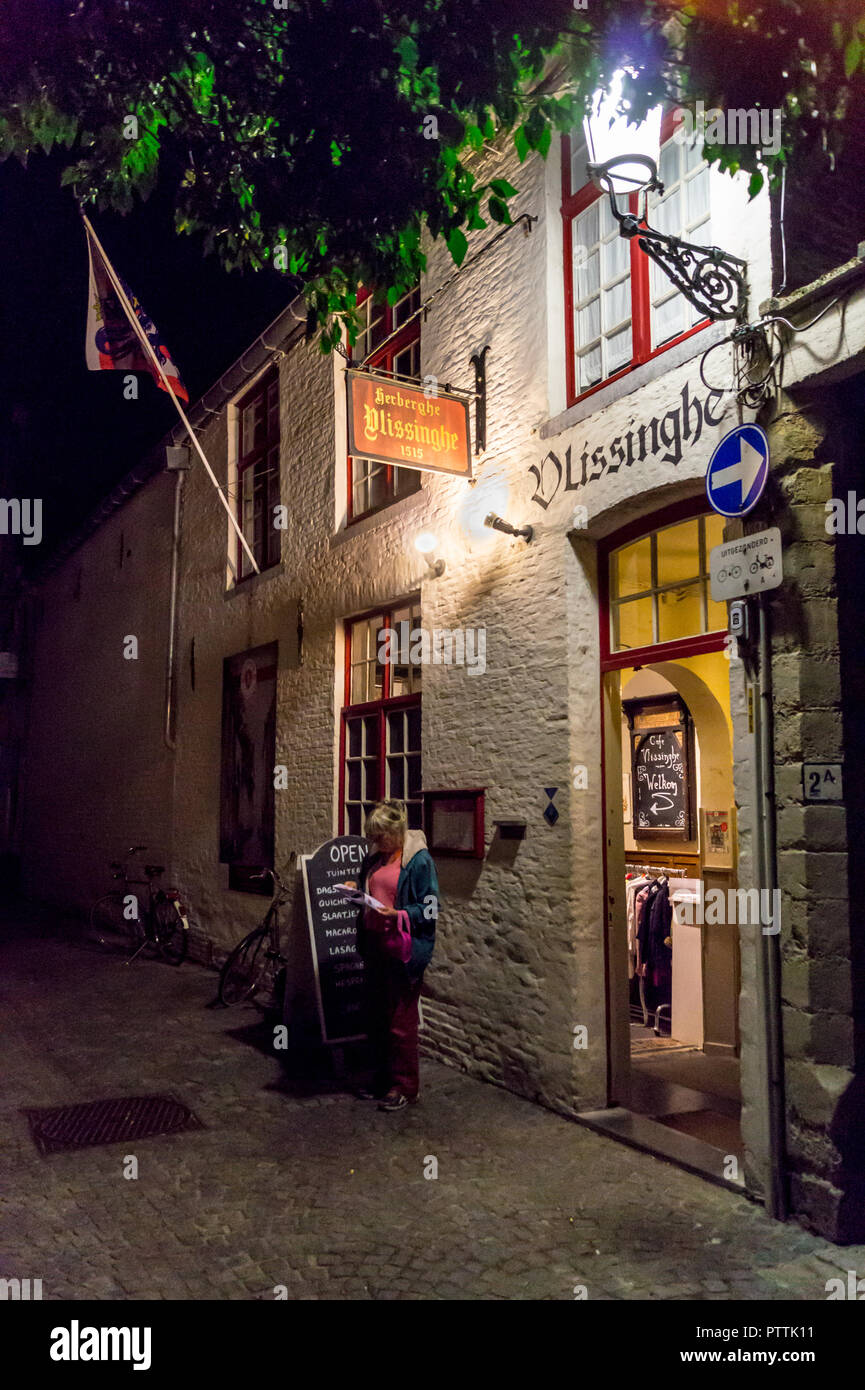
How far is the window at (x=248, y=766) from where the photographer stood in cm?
1052

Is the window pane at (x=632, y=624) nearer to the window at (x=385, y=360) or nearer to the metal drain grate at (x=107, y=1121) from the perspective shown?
the window at (x=385, y=360)

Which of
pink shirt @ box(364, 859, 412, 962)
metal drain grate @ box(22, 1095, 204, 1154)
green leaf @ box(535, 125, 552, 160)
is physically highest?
green leaf @ box(535, 125, 552, 160)

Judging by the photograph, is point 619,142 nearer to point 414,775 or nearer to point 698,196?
point 698,196

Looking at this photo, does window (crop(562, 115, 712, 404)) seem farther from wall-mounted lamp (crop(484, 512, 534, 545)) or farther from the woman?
the woman

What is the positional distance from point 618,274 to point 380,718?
3.92 meters

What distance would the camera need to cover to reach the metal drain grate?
18.1 ft

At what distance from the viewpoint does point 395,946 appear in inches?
234

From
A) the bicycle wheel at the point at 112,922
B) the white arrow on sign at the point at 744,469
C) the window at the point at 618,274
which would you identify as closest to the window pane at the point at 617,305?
the window at the point at 618,274

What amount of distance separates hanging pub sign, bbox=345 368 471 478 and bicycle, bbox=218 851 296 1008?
4172 mm

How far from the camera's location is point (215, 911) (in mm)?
11641

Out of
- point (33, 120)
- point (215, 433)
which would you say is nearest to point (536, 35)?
point (33, 120)

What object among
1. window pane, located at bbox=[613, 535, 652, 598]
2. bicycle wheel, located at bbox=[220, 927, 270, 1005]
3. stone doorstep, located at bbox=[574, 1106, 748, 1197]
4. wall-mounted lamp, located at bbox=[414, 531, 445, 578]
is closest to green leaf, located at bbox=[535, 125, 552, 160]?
window pane, located at bbox=[613, 535, 652, 598]

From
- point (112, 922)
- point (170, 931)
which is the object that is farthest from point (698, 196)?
point (112, 922)

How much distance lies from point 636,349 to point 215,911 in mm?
8147
